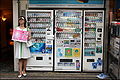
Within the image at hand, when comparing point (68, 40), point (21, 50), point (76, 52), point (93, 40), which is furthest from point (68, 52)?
point (21, 50)

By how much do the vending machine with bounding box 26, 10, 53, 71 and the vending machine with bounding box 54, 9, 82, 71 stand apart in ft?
0.76

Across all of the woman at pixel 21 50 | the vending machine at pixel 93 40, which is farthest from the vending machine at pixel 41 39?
the vending machine at pixel 93 40

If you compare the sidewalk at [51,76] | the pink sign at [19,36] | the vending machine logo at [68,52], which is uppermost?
the pink sign at [19,36]

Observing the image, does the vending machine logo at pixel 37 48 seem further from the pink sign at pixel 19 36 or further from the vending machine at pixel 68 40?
the pink sign at pixel 19 36

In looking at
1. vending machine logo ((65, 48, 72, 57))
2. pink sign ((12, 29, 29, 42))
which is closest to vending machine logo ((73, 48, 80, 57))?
vending machine logo ((65, 48, 72, 57))

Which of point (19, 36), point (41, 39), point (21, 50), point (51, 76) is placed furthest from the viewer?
point (41, 39)

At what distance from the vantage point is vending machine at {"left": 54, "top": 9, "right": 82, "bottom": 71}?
6.35 meters

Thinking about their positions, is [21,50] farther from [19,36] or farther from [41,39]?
[41,39]

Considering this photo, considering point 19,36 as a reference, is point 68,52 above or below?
below

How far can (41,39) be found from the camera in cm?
641

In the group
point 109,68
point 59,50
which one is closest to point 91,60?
point 109,68

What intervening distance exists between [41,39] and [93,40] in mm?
1843

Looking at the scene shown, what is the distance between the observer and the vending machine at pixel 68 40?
635cm

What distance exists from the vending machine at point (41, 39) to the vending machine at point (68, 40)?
0.23m
